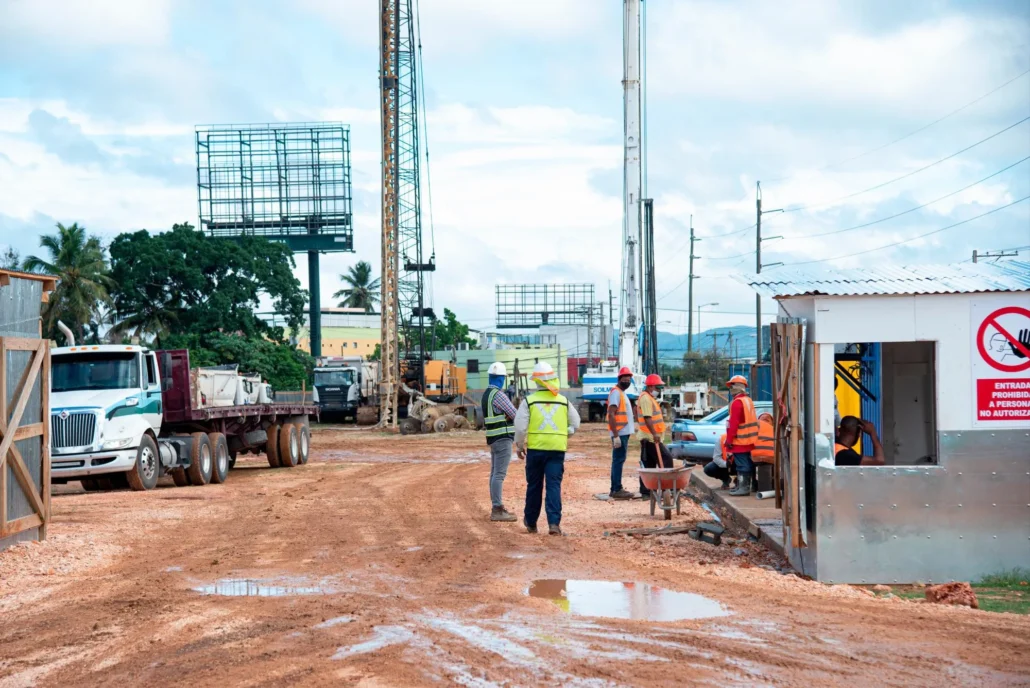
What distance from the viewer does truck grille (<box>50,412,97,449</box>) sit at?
61.6 ft

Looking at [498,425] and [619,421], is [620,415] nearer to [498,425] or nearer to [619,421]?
[619,421]

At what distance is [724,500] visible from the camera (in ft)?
51.2

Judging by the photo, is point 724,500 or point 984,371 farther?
point 724,500

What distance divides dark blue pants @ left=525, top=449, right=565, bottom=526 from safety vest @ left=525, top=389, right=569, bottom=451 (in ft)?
0.29

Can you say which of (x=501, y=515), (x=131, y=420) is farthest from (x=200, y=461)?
(x=501, y=515)

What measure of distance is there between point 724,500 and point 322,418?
141 ft

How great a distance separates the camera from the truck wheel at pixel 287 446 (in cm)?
2700

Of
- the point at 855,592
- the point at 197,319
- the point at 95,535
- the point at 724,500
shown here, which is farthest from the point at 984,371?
the point at 197,319

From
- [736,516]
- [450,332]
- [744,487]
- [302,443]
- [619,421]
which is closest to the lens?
[736,516]

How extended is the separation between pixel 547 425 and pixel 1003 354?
16.2 feet

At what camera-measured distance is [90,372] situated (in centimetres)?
1969

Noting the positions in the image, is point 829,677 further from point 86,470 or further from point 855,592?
point 86,470

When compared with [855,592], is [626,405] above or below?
above

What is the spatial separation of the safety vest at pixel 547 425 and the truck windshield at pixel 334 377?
42.9 meters
